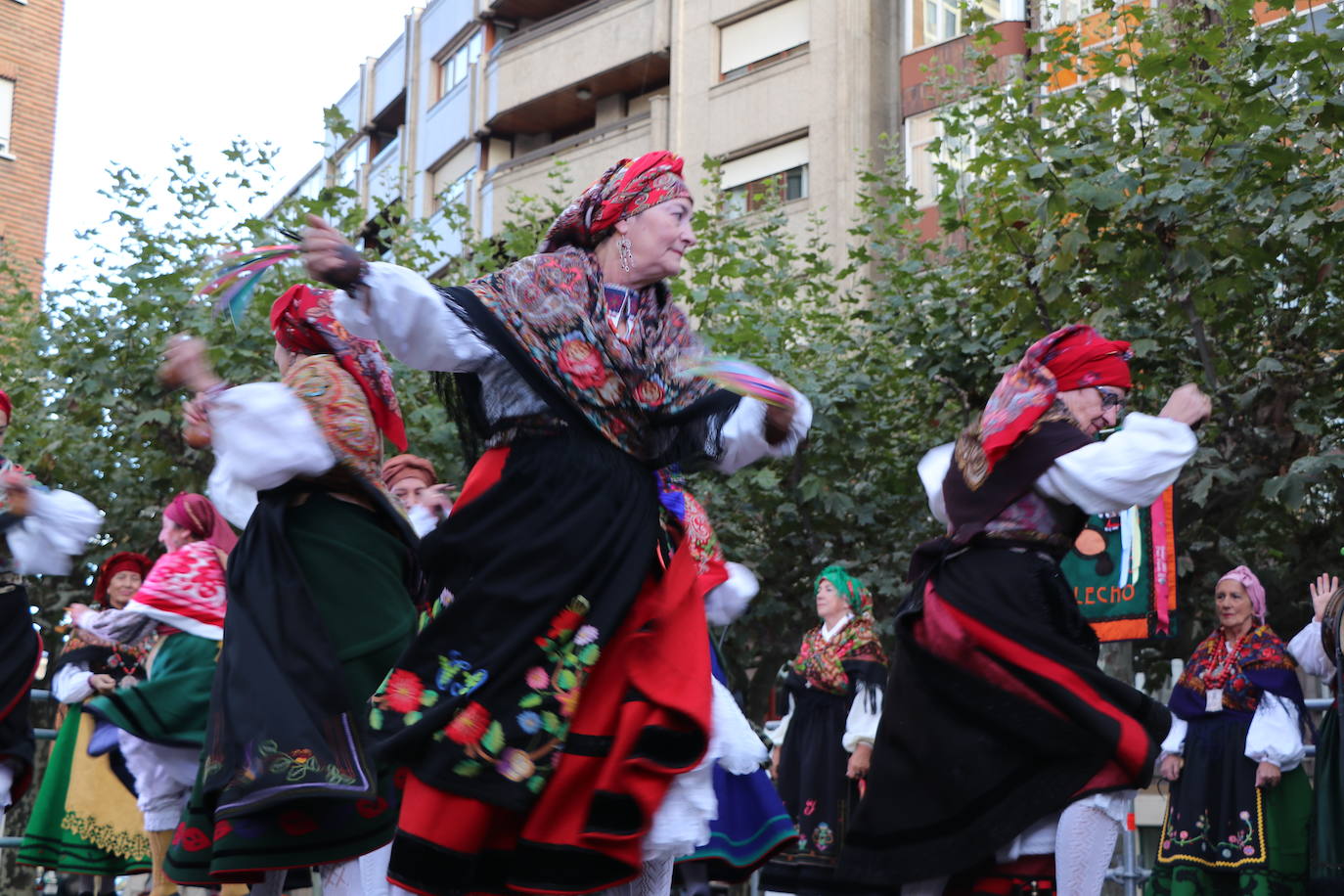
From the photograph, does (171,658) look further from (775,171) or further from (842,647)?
(775,171)

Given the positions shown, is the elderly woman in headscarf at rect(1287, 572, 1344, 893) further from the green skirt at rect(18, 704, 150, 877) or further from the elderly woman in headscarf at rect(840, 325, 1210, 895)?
the green skirt at rect(18, 704, 150, 877)

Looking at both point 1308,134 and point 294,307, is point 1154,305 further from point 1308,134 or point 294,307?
point 294,307

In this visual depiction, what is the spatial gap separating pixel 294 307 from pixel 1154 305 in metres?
6.83

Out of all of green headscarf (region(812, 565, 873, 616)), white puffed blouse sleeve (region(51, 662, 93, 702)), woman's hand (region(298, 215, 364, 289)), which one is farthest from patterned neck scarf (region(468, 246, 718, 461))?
green headscarf (region(812, 565, 873, 616))

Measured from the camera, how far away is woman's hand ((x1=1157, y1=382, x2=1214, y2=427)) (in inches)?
163

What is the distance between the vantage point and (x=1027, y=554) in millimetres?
4168

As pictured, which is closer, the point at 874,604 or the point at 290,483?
the point at 290,483

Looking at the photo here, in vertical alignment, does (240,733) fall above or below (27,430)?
below

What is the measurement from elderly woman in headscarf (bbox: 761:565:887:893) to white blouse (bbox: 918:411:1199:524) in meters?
4.41

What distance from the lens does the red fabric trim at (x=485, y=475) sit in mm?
3199

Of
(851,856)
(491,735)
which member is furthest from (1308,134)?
(491,735)

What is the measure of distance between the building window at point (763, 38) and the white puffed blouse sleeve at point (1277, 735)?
17.5 meters

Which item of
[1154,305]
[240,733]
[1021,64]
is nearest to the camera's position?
[240,733]

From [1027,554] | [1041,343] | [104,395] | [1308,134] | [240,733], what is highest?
[1308,134]
